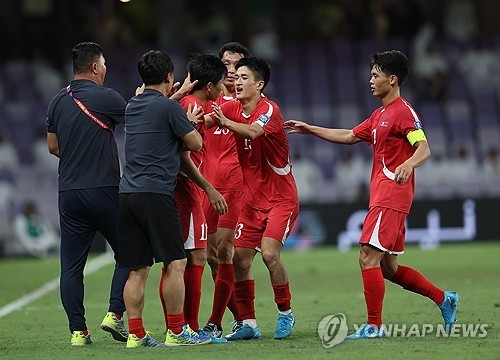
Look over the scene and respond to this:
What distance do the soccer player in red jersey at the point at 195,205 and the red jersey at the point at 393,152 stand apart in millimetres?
1453

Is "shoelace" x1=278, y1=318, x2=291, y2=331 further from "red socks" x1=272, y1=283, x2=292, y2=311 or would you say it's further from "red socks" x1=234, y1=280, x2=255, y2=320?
"red socks" x1=234, y1=280, x2=255, y2=320

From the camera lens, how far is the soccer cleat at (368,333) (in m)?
9.51

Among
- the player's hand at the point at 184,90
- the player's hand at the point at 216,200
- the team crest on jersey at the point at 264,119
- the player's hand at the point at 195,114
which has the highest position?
the player's hand at the point at 184,90

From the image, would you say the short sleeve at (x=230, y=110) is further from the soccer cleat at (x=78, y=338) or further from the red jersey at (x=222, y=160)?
the soccer cleat at (x=78, y=338)

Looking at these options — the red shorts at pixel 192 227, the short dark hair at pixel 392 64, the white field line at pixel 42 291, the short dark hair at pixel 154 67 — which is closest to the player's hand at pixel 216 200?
the red shorts at pixel 192 227

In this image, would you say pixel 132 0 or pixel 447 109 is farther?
pixel 132 0

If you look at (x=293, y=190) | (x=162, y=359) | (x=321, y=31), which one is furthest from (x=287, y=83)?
(x=162, y=359)

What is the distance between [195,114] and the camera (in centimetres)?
945

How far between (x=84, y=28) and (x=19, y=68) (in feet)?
6.26

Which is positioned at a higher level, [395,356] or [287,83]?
[287,83]

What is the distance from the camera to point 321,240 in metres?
22.2

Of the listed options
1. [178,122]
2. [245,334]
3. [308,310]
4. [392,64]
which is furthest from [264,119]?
[308,310]

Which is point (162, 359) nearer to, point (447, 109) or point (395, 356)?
point (395, 356)

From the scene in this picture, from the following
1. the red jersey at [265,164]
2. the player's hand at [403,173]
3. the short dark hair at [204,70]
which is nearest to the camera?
the player's hand at [403,173]
